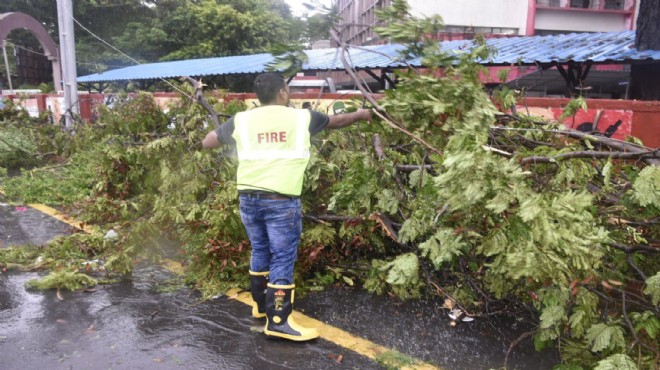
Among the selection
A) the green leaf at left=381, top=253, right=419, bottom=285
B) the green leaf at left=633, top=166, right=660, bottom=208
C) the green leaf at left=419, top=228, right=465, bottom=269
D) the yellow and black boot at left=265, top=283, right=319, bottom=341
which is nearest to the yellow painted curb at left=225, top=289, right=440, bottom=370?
the yellow and black boot at left=265, top=283, right=319, bottom=341

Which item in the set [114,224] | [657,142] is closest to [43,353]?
[114,224]

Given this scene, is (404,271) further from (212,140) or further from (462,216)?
(212,140)

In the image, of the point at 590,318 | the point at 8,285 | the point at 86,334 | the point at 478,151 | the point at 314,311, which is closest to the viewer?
the point at 478,151

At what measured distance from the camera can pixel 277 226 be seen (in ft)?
11.3

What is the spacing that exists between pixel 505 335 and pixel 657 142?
361 centimetres

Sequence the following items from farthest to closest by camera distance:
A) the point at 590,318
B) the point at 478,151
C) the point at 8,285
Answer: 1. the point at 8,285
2. the point at 590,318
3. the point at 478,151

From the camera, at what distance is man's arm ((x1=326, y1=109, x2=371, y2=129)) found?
3.62 meters

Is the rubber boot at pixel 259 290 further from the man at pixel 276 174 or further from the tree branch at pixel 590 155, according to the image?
the tree branch at pixel 590 155

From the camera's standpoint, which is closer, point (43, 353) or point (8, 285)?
point (43, 353)

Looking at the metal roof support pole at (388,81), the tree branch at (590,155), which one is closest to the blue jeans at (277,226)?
the metal roof support pole at (388,81)

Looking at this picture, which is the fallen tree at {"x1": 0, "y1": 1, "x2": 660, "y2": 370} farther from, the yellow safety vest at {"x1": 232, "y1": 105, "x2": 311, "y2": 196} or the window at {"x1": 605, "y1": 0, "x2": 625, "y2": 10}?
the window at {"x1": 605, "y1": 0, "x2": 625, "y2": 10}

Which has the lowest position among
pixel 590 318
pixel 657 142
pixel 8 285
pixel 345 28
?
pixel 8 285

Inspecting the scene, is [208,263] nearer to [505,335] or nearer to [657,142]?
[505,335]

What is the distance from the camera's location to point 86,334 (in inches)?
140
